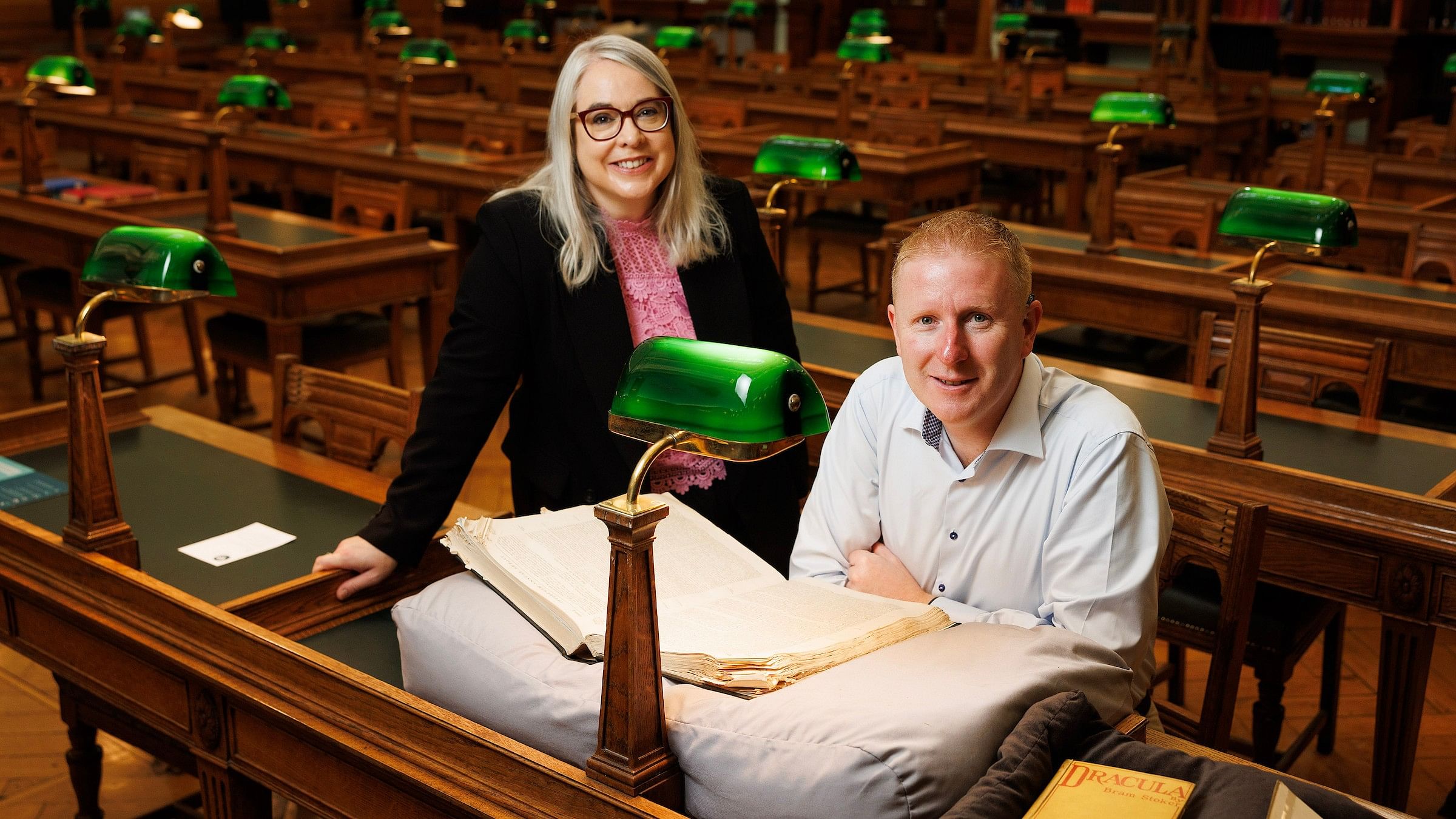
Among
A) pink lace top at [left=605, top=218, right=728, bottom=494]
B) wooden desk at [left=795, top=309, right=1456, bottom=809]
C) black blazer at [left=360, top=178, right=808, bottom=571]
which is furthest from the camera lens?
wooden desk at [left=795, top=309, right=1456, bottom=809]

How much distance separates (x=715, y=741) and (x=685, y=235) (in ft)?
3.74

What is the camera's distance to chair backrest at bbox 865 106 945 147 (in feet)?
21.8

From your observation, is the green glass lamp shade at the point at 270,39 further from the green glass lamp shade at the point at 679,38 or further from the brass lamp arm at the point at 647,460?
the brass lamp arm at the point at 647,460

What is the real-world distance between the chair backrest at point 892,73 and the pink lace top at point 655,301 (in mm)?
7889

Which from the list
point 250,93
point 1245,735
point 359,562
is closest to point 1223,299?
point 1245,735

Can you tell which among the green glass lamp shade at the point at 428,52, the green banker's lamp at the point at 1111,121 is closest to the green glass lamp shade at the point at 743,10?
the green glass lamp shade at the point at 428,52

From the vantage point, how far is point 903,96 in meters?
8.35

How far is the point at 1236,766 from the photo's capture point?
47.7 inches

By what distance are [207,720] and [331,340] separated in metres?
3.01

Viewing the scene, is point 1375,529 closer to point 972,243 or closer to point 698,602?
point 972,243

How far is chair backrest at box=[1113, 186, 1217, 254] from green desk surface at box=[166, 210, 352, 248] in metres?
2.82

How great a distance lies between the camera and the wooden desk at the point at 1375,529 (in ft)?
7.91

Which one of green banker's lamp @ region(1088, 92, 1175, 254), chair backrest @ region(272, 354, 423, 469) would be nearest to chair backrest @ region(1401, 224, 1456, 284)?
green banker's lamp @ region(1088, 92, 1175, 254)

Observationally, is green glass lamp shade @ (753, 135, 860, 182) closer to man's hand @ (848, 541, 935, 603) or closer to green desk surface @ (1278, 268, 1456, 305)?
man's hand @ (848, 541, 935, 603)
